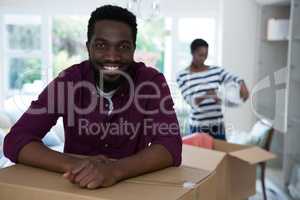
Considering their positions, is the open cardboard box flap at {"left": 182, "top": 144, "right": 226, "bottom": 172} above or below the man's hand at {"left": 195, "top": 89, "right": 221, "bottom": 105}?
below

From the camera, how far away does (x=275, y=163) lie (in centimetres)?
373

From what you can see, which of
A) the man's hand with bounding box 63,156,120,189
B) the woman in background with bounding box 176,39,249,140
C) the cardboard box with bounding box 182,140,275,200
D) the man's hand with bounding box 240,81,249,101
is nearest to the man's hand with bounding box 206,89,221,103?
the woman in background with bounding box 176,39,249,140

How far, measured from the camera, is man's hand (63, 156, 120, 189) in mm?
689

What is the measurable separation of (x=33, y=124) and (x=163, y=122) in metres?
0.30

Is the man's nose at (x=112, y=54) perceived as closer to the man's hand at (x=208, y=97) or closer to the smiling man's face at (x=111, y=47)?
the smiling man's face at (x=111, y=47)

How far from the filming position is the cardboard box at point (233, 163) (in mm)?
1610

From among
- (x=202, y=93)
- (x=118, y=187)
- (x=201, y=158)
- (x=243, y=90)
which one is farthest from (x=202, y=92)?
(x=118, y=187)

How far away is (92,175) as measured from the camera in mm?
698

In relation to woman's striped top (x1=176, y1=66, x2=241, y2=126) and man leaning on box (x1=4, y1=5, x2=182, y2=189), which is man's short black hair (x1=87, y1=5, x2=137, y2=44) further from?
woman's striped top (x1=176, y1=66, x2=241, y2=126)

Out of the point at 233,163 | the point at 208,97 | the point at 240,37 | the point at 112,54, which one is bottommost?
the point at 233,163

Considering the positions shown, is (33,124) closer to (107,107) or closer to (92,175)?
(107,107)

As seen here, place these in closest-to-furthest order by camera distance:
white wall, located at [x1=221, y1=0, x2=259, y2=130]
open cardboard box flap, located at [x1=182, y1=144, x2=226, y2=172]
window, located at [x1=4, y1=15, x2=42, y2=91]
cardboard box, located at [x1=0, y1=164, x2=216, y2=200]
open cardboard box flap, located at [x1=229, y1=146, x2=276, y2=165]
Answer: cardboard box, located at [x1=0, y1=164, x2=216, y2=200] < open cardboard box flap, located at [x1=182, y1=144, x2=226, y2=172] < open cardboard box flap, located at [x1=229, y1=146, x2=276, y2=165] < white wall, located at [x1=221, y1=0, x2=259, y2=130] < window, located at [x1=4, y1=15, x2=42, y2=91]

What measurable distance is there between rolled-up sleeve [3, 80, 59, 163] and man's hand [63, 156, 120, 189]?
0.18 meters

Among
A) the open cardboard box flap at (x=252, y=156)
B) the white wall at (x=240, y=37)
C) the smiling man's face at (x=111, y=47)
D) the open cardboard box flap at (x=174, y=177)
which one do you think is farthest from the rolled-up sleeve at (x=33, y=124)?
the white wall at (x=240, y=37)
